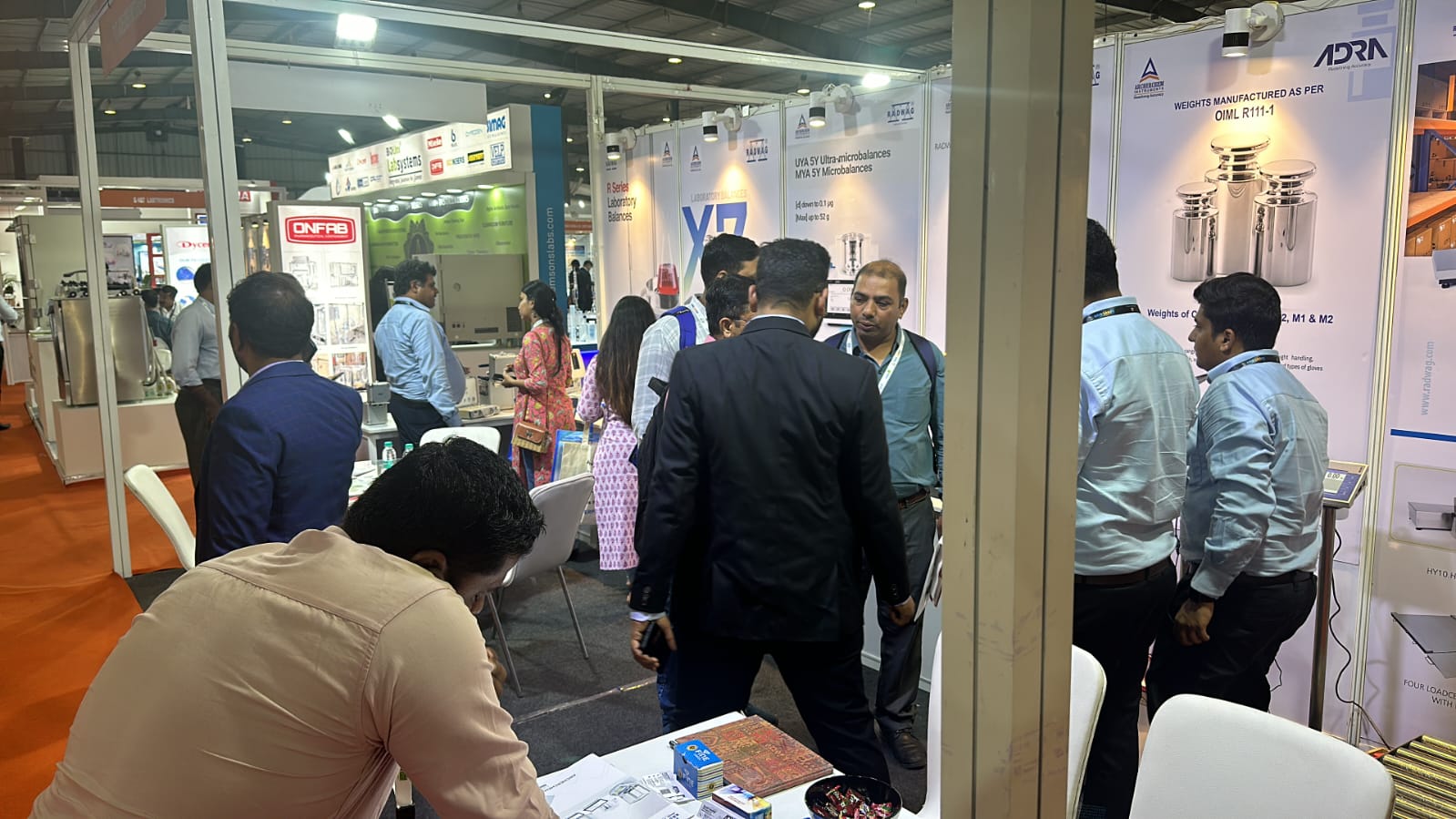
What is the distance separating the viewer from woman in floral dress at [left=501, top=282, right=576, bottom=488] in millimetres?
5633

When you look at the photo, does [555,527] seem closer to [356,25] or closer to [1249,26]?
[356,25]

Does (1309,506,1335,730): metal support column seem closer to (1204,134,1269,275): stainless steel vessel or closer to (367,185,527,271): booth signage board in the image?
(1204,134,1269,275): stainless steel vessel

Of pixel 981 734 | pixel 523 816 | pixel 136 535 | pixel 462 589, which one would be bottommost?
pixel 136 535

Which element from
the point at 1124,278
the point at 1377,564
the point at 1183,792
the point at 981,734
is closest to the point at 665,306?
the point at 1124,278

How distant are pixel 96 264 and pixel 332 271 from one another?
135 cm

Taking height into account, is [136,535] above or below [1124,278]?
below

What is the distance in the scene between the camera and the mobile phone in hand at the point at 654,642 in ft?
8.36

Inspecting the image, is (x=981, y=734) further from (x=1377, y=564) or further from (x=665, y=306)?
(x=665, y=306)

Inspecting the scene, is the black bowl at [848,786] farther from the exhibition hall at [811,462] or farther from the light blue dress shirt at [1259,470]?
the light blue dress shirt at [1259,470]

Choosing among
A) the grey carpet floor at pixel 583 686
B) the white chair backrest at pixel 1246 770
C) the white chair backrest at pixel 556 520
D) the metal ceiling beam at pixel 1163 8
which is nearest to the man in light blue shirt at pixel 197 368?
the grey carpet floor at pixel 583 686

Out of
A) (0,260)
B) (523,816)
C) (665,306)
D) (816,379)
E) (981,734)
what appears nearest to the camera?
(981,734)

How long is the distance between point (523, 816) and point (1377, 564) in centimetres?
355

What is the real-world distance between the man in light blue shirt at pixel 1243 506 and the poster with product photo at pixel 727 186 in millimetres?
4057

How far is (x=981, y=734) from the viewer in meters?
0.75
